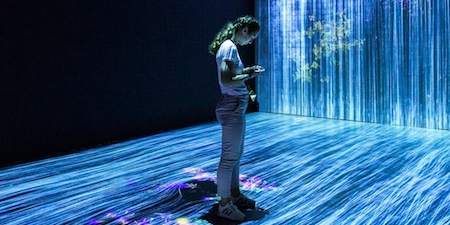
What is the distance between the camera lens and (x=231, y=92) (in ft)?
8.07

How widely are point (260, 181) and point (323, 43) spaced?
3.28m

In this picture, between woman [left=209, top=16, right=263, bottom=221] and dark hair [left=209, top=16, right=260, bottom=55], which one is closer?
woman [left=209, top=16, right=263, bottom=221]

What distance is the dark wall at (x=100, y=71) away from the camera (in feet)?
14.0

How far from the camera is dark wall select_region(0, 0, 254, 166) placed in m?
4.28

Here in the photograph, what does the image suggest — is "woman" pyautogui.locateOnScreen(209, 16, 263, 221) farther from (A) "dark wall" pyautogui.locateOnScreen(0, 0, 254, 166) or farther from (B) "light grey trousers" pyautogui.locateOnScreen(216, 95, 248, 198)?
(A) "dark wall" pyautogui.locateOnScreen(0, 0, 254, 166)

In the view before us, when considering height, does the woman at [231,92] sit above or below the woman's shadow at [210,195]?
above

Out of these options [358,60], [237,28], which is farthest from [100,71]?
[358,60]

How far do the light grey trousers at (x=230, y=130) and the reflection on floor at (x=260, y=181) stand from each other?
33 cm

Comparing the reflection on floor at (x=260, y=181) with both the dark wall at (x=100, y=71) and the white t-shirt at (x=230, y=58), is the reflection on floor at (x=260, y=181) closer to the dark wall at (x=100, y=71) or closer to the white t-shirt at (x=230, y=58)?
the dark wall at (x=100, y=71)

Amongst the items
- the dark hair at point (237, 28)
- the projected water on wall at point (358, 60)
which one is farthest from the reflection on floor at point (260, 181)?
the dark hair at point (237, 28)

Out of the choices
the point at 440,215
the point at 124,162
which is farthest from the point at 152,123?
the point at 440,215

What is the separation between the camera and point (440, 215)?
272 centimetres

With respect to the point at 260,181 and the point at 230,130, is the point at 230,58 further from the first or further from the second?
the point at 260,181

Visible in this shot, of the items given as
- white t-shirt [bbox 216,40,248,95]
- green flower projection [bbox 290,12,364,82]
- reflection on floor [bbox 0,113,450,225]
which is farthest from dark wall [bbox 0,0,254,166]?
white t-shirt [bbox 216,40,248,95]
